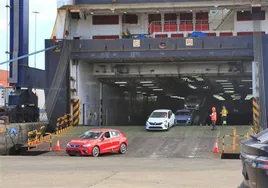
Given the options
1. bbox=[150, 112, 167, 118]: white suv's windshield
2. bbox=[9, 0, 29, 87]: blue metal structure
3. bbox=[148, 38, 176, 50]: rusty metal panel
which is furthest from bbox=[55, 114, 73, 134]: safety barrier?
bbox=[148, 38, 176, 50]: rusty metal panel

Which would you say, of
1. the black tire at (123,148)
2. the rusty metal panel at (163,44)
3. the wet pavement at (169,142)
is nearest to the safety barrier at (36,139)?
the wet pavement at (169,142)

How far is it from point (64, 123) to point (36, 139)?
499cm

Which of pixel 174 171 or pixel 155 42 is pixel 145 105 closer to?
pixel 155 42

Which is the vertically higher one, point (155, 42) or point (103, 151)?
point (155, 42)

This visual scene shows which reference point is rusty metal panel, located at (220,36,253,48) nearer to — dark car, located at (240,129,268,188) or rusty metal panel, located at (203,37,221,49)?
rusty metal panel, located at (203,37,221,49)

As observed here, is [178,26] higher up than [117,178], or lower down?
higher up

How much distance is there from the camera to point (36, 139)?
25203 millimetres

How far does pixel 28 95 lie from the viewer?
29328 mm

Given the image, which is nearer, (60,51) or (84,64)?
(60,51)

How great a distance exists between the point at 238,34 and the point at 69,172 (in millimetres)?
22662

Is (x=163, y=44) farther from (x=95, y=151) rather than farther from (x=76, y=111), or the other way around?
(x=95, y=151)

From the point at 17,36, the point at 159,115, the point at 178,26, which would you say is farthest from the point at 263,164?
the point at 178,26

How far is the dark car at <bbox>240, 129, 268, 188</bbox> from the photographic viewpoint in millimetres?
3927

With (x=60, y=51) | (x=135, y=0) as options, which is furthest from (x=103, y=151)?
(x=135, y=0)
